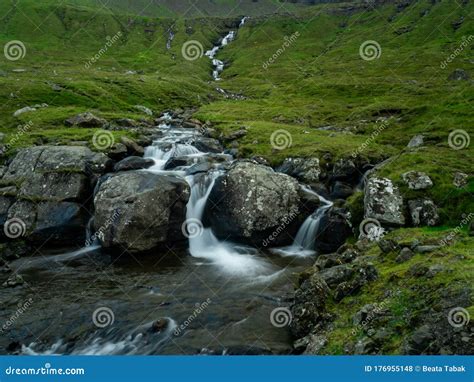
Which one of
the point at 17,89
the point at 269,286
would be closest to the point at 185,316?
the point at 269,286

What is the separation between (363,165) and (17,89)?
196ft

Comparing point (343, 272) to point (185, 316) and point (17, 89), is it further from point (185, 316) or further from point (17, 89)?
point (17, 89)

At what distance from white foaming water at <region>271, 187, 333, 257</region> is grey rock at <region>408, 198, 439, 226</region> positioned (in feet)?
22.6

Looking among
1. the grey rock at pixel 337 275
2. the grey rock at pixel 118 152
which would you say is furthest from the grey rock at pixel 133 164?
the grey rock at pixel 337 275

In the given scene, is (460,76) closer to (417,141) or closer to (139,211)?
(417,141)

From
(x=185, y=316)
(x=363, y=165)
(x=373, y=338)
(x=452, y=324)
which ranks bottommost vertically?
(x=185, y=316)

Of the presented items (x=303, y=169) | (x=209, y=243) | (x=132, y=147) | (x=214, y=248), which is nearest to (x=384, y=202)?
(x=303, y=169)

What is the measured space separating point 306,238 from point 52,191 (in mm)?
20741

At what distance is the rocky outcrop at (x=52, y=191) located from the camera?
107ft

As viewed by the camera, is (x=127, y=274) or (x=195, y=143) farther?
(x=195, y=143)

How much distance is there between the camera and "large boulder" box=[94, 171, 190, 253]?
98.4 ft

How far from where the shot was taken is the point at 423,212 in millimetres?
25406

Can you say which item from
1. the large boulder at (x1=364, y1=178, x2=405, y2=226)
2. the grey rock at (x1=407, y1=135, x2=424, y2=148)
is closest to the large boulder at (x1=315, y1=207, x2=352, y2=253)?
the large boulder at (x1=364, y1=178, x2=405, y2=226)

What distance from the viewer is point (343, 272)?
63.0 feet
